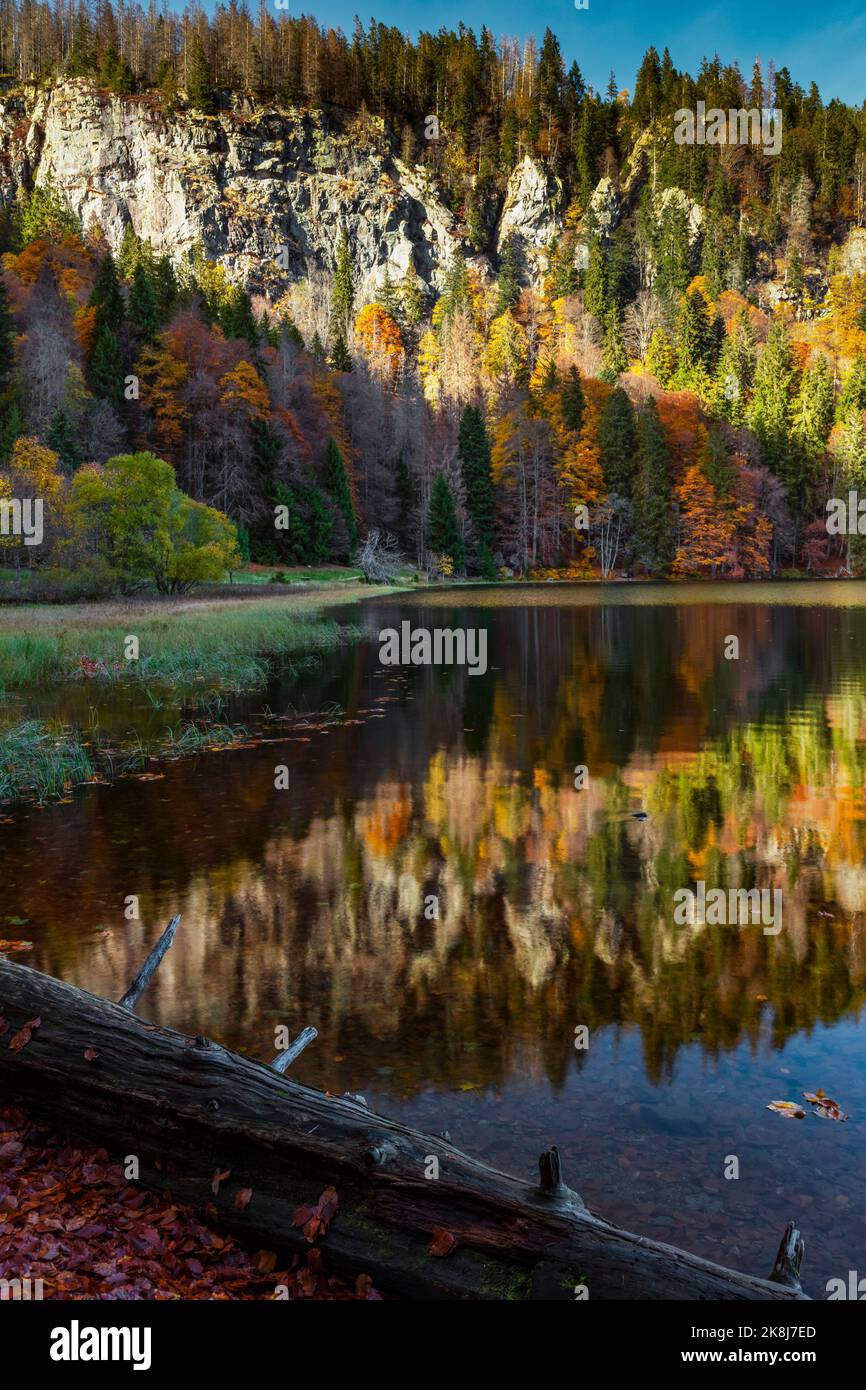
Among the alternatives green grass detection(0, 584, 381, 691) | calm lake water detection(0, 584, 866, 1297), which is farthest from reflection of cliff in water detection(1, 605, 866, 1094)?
green grass detection(0, 584, 381, 691)

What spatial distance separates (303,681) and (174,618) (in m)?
8.38

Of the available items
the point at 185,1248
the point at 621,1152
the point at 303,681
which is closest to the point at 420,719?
the point at 303,681

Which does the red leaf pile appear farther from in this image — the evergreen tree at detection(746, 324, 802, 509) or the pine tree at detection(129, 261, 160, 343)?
the evergreen tree at detection(746, 324, 802, 509)

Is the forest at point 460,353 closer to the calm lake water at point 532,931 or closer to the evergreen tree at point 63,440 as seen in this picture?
the evergreen tree at point 63,440

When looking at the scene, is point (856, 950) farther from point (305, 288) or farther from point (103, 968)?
point (305, 288)

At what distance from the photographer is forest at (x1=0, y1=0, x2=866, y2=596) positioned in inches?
2584

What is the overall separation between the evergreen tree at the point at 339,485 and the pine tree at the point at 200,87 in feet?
361

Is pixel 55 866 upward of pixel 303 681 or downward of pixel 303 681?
downward

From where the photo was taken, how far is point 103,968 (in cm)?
781

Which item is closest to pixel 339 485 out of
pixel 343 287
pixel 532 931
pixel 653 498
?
pixel 653 498

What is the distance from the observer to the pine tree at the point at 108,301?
238 ft

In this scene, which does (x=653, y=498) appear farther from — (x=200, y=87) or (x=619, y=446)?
(x=200, y=87)

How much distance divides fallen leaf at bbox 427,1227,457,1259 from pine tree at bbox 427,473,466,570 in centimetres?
8294

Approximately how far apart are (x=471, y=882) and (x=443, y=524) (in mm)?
77954
